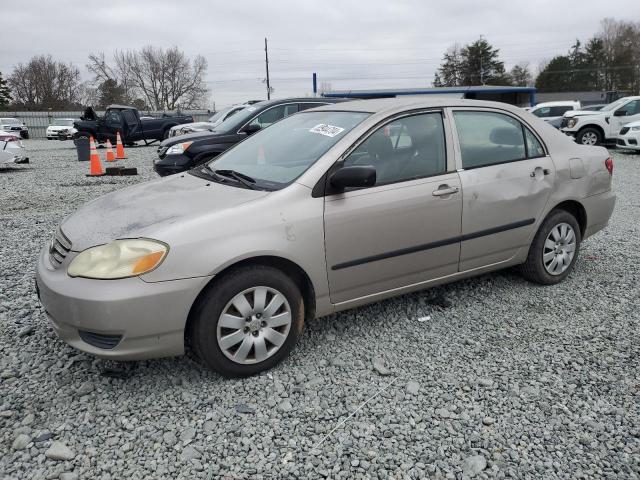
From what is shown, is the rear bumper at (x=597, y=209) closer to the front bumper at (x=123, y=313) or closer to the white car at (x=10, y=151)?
the front bumper at (x=123, y=313)

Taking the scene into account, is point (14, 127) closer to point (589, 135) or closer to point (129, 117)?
point (129, 117)

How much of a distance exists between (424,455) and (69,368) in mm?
2151

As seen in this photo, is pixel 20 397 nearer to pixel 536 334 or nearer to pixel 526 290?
pixel 536 334

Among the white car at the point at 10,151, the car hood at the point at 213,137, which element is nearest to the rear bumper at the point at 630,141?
the car hood at the point at 213,137

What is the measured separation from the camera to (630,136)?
15117 millimetres

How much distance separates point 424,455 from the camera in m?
2.39

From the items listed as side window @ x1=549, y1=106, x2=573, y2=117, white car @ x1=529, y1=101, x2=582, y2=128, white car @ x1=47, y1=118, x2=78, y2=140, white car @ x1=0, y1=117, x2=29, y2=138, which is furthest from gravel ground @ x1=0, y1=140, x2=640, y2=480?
white car @ x1=0, y1=117, x2=29, y2=138

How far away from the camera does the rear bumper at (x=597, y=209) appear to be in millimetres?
4492

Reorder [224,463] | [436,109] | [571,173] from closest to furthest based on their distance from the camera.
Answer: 1. [224,463]
2. [436,109]
3. [571,173]

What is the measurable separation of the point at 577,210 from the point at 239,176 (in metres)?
2.96

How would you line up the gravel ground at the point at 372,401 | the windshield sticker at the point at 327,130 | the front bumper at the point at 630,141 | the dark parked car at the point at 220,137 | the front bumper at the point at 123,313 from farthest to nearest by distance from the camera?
1. the front bumper at the point at 630,141
2. the dark parked car at the point at 220,137
3. the windshield sticker at the point at 327,130
4. the front bumper at the point at 123,313
5. the gravel ground at the point at 372,401

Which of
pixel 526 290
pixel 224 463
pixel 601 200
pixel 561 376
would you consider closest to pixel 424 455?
pixel 224 463

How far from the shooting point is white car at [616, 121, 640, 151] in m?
15.0

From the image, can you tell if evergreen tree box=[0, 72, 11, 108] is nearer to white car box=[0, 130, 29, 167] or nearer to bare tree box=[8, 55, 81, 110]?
bare tree box=[8, 55, 81, 110]
